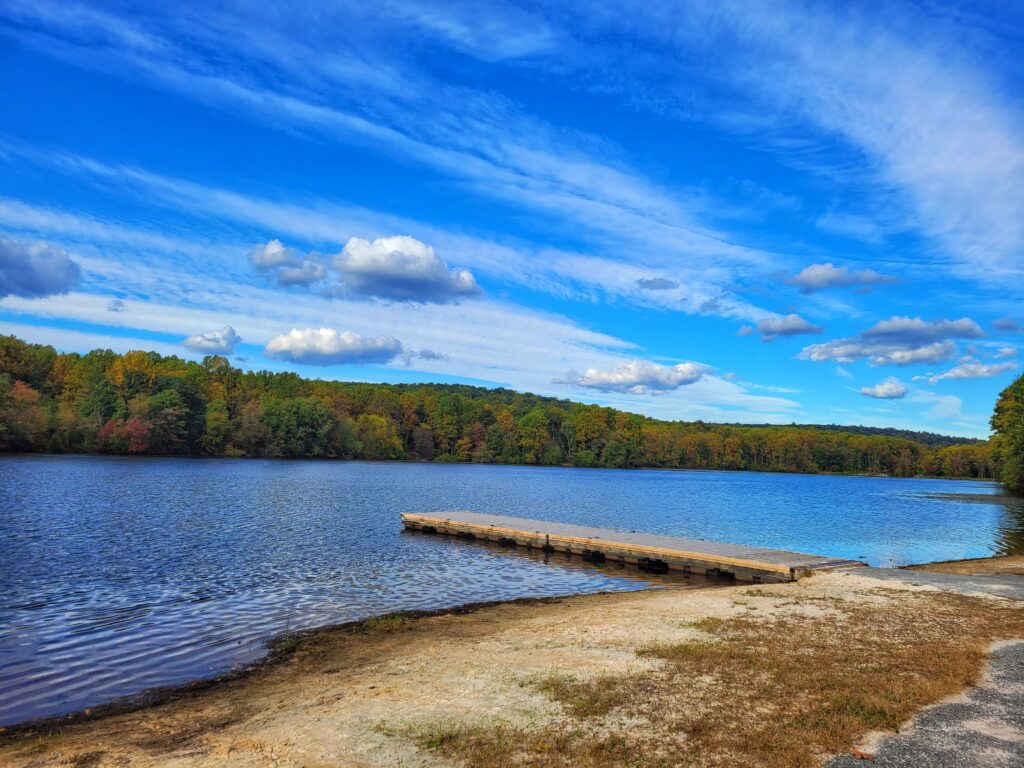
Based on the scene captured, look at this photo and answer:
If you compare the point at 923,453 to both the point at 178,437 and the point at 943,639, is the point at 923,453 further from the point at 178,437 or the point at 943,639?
the point at 943,639

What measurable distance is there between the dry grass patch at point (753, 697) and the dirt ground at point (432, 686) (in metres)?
0.08

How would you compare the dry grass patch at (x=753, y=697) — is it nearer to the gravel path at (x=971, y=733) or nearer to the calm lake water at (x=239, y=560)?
the gravel path at (x=971, y=733)

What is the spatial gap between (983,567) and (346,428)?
339ft

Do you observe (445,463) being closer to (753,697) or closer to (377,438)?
(377,438)

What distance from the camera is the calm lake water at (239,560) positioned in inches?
435

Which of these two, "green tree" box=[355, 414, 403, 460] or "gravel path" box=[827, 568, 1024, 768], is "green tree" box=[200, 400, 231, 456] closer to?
"green tree" box=[355, 414, 403, 460]

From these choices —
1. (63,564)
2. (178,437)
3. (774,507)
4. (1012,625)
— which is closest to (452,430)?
(178,437)

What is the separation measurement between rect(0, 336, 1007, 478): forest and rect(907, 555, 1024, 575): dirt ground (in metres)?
49.9

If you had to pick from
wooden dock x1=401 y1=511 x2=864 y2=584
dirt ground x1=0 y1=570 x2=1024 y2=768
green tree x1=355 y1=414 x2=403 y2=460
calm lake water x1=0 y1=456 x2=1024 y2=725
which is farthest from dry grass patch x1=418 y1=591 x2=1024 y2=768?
green tree x1=355 y1=414 x2=403 y2=460

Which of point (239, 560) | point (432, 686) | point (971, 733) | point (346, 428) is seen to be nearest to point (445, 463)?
point (346, 428)

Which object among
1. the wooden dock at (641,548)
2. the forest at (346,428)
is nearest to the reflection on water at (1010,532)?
the wooden dock at (641,548)

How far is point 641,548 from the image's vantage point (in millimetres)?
21953

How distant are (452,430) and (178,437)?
180ft

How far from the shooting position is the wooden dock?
18859 millimetres
